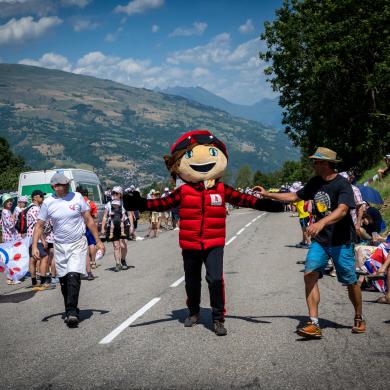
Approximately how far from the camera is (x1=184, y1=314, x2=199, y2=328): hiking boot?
658cm

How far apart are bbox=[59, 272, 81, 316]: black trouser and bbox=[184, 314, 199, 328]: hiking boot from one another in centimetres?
142

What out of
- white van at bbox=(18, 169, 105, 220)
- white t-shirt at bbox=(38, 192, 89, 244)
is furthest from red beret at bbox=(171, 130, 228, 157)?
white van at bbox=(18, 169, 105, 220)

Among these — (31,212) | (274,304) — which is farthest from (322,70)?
(274,304)

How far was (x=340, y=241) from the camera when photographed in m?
5.96

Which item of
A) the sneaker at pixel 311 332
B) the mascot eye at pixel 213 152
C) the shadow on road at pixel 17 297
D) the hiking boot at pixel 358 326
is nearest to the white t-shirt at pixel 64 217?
the mascot eye at pixel 213 152

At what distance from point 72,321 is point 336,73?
2993 centimetres

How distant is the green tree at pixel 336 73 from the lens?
31.4m

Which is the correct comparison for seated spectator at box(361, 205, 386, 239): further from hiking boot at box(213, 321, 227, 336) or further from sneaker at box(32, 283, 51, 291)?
sneaker at box(32, 283, 51, 291)

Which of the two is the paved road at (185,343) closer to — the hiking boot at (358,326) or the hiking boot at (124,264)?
the hiking boot at (358,326)

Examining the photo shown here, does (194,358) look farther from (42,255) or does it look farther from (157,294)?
(42,255)

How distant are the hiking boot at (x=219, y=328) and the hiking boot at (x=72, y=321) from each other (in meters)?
1.81

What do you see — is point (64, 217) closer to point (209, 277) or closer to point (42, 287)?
point (209, 277)

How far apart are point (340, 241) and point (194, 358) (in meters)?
2.04

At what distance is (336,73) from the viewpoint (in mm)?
33531
